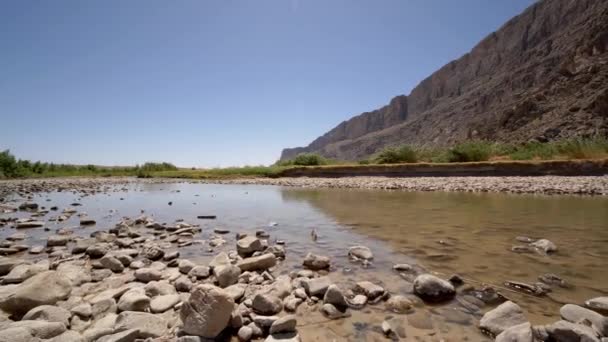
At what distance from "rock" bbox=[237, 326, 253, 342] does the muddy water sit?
1.33ft

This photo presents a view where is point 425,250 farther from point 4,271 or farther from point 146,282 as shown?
point 4,271

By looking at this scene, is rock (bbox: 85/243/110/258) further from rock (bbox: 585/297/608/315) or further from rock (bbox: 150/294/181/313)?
rock (bbox: 585/297/608/315)

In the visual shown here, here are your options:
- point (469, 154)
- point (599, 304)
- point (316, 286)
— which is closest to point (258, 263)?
point (316, 286)

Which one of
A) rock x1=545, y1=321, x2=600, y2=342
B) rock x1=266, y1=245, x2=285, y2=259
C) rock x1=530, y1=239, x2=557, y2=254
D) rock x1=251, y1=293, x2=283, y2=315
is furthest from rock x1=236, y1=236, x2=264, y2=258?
rock x1=530, y1=239, x2=557, y2=254

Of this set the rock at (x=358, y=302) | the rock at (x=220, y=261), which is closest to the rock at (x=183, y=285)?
the rock at (x=220, y=261)

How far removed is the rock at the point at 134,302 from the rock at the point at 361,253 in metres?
2.56

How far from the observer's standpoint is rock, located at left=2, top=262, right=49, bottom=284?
3182 millimetres

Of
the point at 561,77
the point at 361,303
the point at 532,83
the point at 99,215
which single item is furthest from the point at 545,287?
the point at 532,83

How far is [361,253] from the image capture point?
3992 mm

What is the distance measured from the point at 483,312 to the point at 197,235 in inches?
186

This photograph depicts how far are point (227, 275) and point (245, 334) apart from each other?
1.09 metres

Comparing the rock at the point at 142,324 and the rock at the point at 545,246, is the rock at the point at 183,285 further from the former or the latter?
the rock at the point at 545,246

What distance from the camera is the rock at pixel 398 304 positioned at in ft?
8.20

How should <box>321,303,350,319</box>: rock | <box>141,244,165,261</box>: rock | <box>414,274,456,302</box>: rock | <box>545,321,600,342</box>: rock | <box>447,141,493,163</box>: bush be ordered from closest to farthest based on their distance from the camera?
1. <box>545,321,600,342</box>: rock
2. <box>321,303,350,319</box>: rock
3. <box>414,274,456,302</box>: rock
4. <box>141,244,165,261</box>: rock
5. <box>447,141,493,163</box>: bush
